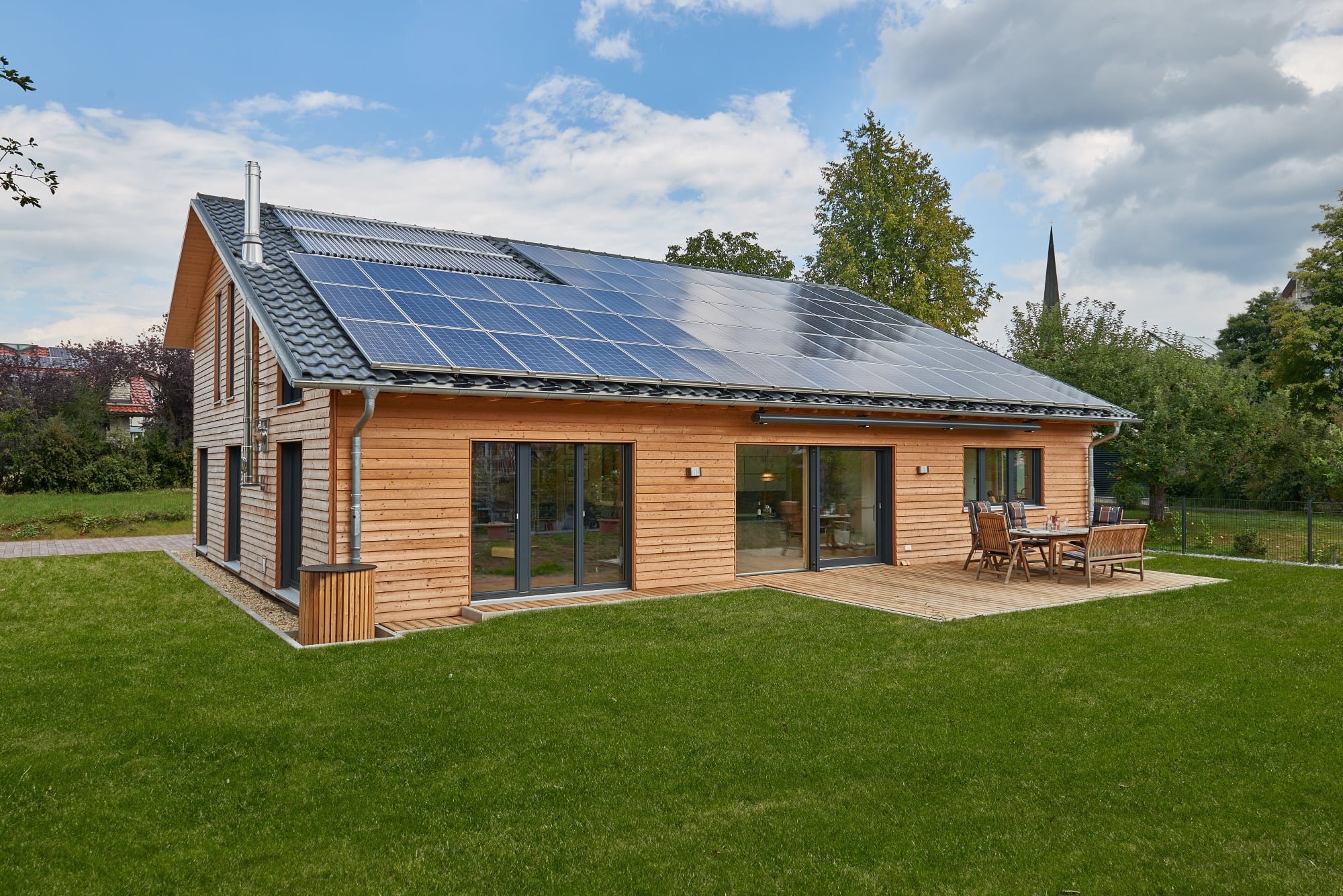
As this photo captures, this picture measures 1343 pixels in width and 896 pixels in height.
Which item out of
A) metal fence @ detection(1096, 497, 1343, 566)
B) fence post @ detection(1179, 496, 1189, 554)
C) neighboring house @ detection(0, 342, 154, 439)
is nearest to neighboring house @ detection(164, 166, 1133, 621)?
fence post @ detection(1179, 496, 1189, 554)

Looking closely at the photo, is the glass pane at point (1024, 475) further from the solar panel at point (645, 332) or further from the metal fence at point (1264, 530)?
the metal fence at point (1264, 530)

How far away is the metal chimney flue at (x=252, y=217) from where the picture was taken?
1123 centimetres

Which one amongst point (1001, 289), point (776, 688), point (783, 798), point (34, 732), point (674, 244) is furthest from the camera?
point (674, 244)

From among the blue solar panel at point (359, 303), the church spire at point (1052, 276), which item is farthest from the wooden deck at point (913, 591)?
the church spire at point (1052, 276)

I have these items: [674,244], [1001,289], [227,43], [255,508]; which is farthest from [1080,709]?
[674,244]

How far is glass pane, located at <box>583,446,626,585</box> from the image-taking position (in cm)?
1052

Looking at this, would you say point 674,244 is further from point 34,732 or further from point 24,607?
point 34,732

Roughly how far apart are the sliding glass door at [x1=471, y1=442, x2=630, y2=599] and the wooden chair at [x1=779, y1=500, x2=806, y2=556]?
280cm

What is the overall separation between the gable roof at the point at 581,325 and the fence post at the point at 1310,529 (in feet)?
10.6

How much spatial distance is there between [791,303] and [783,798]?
13.7 m

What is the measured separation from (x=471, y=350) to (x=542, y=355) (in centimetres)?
87

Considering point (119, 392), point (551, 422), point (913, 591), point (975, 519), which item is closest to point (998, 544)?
point (975, 519)

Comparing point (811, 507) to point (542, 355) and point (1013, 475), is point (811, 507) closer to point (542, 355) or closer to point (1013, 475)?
point (1013, 475)

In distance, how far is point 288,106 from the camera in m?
17.4
